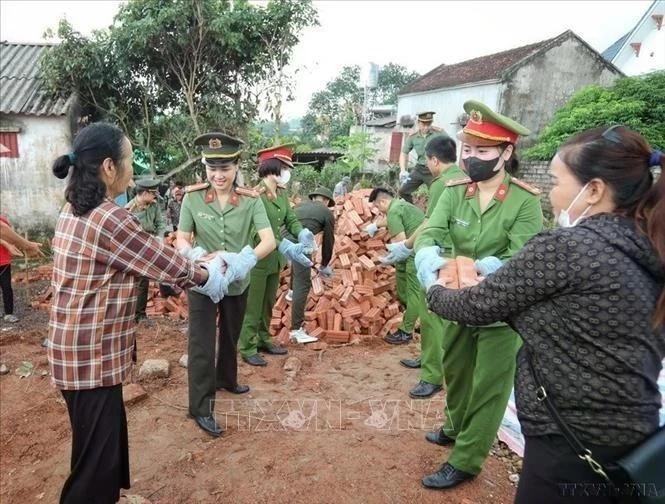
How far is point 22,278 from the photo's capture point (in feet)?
25.5

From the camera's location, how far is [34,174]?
9883 millimetres

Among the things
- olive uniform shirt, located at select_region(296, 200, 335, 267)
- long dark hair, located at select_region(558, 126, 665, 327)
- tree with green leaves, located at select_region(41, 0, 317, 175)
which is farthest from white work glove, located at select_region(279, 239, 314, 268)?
tree with green leaves, located at select_region(41, 0, 317, 175)

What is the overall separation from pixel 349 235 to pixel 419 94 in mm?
15673

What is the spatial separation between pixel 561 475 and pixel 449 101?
60.7 ft

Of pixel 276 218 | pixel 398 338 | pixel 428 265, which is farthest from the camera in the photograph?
pixel 398 338

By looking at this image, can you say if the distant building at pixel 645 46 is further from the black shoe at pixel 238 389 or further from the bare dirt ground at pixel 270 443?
the black shoe at pixel 238 389

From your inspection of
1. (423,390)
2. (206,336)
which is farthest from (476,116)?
(423,390)

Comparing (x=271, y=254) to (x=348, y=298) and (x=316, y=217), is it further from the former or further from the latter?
(x=348, y=298)

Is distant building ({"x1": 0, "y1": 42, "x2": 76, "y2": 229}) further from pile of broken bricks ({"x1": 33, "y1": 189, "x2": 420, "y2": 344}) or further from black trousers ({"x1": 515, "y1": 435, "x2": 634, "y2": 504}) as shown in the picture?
black trousers ({"x1": 515, "y1": 435, "x2": 634, "y2": 504})

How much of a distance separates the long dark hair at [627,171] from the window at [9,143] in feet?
37.0

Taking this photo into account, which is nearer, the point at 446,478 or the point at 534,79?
the point at 446,478

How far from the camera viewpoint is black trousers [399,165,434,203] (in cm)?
681

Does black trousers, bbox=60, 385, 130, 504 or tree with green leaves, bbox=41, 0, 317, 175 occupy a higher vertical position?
tree with green leaves, bbox=41, 0, 317, 175

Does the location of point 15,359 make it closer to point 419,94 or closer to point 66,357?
point 66,357
